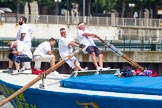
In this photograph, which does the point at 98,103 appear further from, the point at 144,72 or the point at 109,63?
the point at 109,63

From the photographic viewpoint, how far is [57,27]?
61375 millimetres

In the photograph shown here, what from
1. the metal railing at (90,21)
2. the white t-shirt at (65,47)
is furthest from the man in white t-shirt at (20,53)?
the metal railing at (90,21)

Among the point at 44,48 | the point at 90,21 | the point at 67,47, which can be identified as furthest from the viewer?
the point at 90,21

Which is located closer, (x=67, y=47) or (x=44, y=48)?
(x=67, y=47)

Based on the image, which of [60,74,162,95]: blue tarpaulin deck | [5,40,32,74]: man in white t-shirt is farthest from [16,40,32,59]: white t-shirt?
[60,74,162,95]: blue tarpaulin deck

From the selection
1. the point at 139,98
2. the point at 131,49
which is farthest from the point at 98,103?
the point at 131,49

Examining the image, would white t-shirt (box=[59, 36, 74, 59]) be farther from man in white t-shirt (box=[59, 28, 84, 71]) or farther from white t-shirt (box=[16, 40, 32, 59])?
white t-shirt (box=[16, 40, 32, 59])

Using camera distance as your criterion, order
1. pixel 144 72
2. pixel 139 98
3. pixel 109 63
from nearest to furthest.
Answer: pixel 139 98
pixel 144 72
pixel 109 63

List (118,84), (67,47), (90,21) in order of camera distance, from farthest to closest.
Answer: (90,21) → (67,47) → (118,84)

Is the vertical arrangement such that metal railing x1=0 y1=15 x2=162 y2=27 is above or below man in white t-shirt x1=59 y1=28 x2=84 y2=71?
below

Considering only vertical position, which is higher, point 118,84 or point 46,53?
point 46,53

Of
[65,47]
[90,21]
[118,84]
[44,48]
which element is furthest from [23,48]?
[90,21]

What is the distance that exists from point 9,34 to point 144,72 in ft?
135

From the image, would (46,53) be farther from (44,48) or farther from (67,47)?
(67,47)
